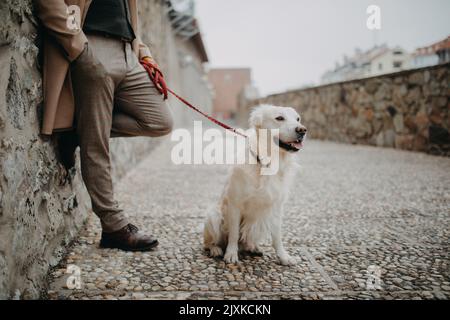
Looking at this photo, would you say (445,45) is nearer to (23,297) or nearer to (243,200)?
(243,200)

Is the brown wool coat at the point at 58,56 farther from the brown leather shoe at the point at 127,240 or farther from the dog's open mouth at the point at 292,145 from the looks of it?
the dog's open mouth at the point at 292,145

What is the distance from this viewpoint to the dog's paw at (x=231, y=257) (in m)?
2.29

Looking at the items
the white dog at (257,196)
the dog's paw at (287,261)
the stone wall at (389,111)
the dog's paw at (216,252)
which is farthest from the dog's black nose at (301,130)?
the stone wall at (389,111)

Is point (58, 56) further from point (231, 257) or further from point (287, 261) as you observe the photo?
point (287, 261)

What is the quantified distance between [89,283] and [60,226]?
1.50 feet

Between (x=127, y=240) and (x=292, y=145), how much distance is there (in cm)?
118

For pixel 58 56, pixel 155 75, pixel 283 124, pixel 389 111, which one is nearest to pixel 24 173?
pixel 58 56

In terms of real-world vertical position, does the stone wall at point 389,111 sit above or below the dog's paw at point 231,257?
above

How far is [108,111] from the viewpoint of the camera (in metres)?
2.18

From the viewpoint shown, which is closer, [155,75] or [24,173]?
[24,173]

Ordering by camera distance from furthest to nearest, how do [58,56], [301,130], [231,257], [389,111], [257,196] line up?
[389,111] → [231,257] → [257,196] → [301,130] → [58,56]

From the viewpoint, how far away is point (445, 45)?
19.0 ft

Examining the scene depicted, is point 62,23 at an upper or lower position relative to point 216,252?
upper
